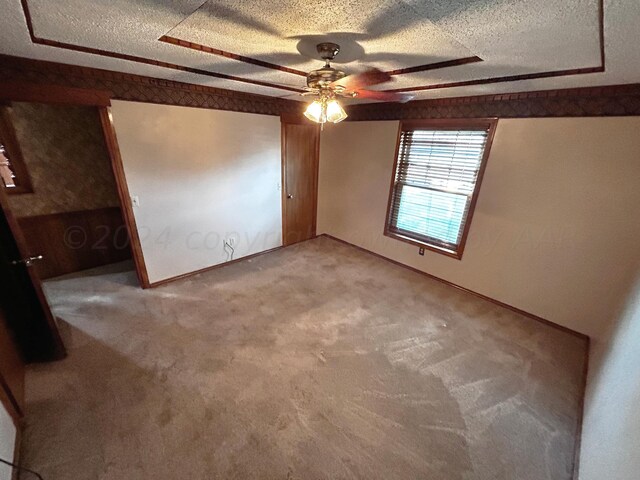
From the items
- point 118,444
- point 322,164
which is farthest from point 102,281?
point 322,164

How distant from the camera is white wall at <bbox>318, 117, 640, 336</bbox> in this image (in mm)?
2172

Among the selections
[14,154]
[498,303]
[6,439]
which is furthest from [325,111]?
[14,154]

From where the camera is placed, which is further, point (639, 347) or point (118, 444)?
point (118, 444)

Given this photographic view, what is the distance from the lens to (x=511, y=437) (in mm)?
Result: 1681

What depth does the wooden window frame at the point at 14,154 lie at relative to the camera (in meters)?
2.71

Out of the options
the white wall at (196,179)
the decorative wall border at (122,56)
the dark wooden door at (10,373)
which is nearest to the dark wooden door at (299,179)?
the white wall at (196,179)

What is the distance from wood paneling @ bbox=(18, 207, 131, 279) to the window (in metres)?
3.93

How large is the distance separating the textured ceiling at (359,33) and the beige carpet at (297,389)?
221 cm

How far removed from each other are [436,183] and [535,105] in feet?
3.74

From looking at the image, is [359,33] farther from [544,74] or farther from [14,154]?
[14,154]

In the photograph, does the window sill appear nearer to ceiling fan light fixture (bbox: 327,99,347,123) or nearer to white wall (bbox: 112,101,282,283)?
white wall (bbox: 112,101,282,283)

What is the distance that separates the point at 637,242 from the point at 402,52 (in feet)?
8.18

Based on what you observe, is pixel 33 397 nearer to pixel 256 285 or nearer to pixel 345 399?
pixel 256 285

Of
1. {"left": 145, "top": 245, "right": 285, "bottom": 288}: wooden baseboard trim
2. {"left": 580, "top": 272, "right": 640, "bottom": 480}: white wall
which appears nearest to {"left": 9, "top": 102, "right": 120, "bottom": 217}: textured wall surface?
{"left": 145, "top": 245, "right": 285, "bottom": 288}: wooden baseboard trim
